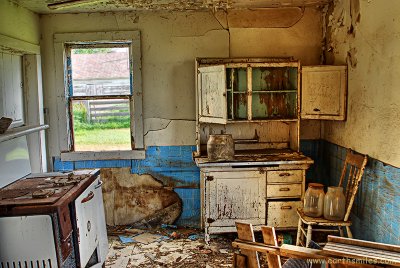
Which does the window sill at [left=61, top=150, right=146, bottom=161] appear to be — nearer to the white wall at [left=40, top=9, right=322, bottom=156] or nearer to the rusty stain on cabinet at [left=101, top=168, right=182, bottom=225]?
the rusty stain on cabinet at [left=101, top=168, right=182, bottom=225]

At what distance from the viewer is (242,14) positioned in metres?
4.66

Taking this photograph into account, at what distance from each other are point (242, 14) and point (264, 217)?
2374 mm

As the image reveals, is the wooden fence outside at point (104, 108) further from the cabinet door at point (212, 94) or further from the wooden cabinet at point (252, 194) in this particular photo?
the wooden cabinet at point (252, 194)

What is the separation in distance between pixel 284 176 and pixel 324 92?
1.00 metres

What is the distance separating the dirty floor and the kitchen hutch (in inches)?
8.7

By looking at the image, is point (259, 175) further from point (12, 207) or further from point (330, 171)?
point (12, 207)

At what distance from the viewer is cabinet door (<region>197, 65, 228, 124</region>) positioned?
418 centimetres

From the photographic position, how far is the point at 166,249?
13.8 feet

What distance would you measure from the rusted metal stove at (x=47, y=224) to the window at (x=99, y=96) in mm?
1604

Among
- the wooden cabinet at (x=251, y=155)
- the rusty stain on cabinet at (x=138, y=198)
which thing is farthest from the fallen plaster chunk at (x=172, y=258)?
the rusty stain on cabinet at (x=138, y=198)

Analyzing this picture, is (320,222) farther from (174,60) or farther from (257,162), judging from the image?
(174,60)

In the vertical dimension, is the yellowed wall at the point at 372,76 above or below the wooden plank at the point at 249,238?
above

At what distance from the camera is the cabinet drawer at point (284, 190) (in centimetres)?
422

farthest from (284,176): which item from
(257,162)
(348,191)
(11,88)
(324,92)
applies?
(11,88)
